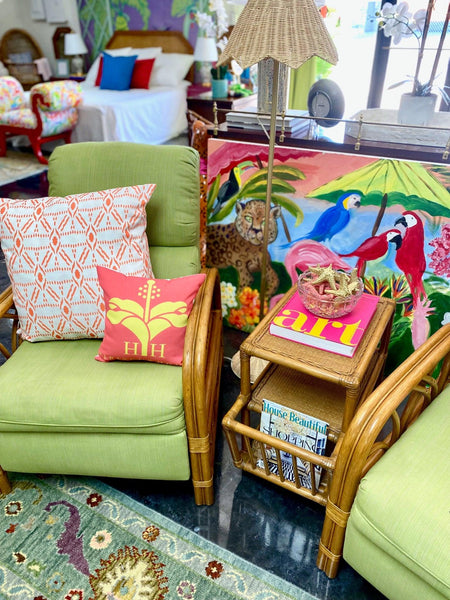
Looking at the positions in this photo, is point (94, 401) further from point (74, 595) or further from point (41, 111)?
point (41, 111)

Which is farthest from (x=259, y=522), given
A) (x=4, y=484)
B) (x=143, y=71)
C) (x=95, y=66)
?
(x=95, y=66)

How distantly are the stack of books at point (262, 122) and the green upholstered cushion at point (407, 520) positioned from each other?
118 cm

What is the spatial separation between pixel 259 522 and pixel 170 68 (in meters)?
4.83

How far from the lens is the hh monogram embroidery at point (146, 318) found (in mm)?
1308

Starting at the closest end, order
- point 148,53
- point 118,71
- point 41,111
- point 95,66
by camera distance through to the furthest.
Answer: point 41,111 < point 118,71 < point 148,53 < point 95,66

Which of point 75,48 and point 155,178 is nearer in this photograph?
point 155,178

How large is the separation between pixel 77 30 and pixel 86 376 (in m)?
5.79

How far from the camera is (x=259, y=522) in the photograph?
1385mm

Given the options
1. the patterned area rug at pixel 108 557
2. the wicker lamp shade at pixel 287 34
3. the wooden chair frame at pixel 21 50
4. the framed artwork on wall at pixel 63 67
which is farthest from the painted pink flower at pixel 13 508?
the wooden chair frame at pixel 21 50

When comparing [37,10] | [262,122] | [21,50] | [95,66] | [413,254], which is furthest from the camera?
[21,50]

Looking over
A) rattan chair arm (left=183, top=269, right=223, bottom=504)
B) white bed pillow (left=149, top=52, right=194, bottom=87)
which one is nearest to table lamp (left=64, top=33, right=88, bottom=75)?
white bed pillow (left=149, top=52, right=194, bottom=87)

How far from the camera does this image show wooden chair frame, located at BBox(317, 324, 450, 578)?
1054 millimetres

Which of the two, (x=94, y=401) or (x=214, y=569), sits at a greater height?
(x=94, y=401)

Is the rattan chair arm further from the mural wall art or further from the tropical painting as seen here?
the mural wall art
